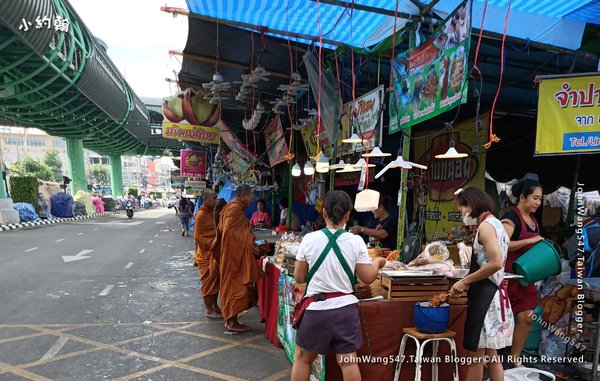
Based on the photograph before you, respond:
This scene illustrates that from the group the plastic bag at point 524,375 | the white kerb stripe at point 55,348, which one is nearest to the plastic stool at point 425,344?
the plastic bag at point 524,375

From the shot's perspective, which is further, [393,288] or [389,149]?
[389,149]

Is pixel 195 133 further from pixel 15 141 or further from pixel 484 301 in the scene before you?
pixel 15 141

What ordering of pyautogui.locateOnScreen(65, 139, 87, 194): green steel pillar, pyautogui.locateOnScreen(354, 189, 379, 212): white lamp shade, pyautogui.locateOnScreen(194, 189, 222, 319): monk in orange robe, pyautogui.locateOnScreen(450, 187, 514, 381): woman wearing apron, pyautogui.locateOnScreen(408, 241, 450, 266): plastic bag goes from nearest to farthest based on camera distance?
1. pyautogui.locateOnScreen(450, 187, 514, 381): woman wearing apron
2. pyautogui.locateOnScreen(408, 241, 450, 266): plastic bag
3. pyautogui.locateOnScreen(354, 189, 379, 212): white lamp shade
4. pyautogui.locateOnScreen(194, 189, 222, 319): monk in orange robe
5. pyautogui.locateOnScreen(65, 139, 87, 194): green steel pillar

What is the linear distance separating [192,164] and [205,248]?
13096 millimetres

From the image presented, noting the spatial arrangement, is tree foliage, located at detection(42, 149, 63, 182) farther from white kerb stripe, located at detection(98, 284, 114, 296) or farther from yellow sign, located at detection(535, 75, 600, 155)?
yellow sign, located at detection(535, 75, 600, 155)

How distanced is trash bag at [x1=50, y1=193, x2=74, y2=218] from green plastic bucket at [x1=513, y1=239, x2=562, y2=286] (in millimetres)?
30129

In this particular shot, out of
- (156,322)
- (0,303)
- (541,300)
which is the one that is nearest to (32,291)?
(0,303)

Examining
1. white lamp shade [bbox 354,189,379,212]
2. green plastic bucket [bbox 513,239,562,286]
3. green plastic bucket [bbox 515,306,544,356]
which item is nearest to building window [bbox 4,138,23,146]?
white lamp shade [bbox 354,189,379,212]

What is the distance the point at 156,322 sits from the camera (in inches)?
206

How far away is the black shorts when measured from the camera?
2.50m

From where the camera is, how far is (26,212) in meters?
21.7

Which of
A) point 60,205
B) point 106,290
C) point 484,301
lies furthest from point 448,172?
point 60,205

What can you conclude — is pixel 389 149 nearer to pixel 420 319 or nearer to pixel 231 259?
pixel 231 259

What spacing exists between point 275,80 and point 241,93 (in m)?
0.93
